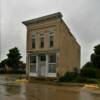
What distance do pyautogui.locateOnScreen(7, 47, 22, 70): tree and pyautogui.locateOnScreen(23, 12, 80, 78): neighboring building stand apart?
3486cm

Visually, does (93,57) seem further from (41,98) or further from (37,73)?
(41,98)

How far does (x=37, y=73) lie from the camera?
41.3 m

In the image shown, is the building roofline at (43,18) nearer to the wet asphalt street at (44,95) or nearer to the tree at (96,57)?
the wet asphalt street at (44,95)

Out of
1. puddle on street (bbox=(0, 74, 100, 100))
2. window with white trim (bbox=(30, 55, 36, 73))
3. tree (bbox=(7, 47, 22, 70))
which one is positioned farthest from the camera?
tree (bbox=(7, 47, 22, 70))

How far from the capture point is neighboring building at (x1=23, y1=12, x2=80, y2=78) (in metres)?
38.1

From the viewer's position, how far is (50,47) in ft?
129

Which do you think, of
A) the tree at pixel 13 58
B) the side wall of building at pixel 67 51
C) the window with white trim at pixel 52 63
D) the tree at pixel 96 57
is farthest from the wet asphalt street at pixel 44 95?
the tree at pixel 13 58

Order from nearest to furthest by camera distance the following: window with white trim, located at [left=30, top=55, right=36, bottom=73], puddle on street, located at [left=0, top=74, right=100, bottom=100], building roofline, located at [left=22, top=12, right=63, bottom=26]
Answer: puddle on street, located at [left=0, top=74, right=100, bottom=100] → building roofline, located at [left=22, top=12, right=63, bottom=26] → window with white trim, located at [left=30, top=55, right=36, bottom=73]

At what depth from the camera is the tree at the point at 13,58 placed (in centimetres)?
7706

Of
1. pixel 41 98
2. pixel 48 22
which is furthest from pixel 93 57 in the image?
pixel 41 98

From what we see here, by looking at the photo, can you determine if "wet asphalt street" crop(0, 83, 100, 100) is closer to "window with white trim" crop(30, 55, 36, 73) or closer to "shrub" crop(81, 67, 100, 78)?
"shrub" crop(81, 67, 100, 78)

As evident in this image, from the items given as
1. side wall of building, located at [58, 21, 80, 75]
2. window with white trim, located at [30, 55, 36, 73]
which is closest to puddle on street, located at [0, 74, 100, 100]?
side wall of building, located at [58, 21, 80, 75]

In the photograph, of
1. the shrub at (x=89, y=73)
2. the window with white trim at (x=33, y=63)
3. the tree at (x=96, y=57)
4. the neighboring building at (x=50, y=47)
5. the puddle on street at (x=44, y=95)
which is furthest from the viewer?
the tree at (x=96, y=57)

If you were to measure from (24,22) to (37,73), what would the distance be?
322 inches
